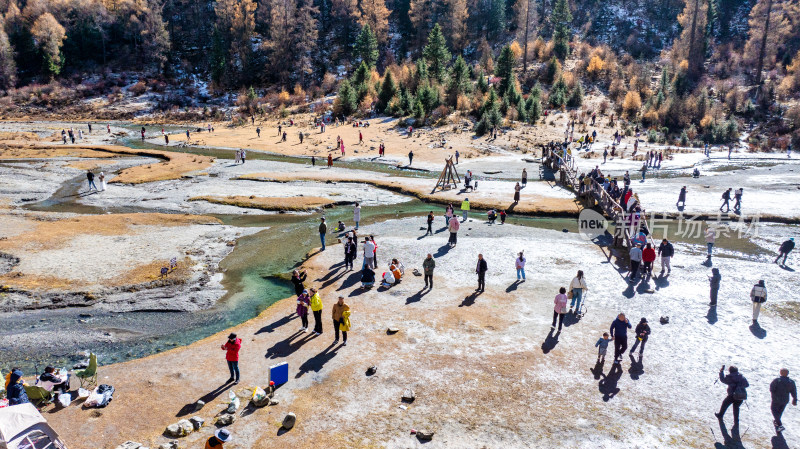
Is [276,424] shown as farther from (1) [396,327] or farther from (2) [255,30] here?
(2) [255,30]

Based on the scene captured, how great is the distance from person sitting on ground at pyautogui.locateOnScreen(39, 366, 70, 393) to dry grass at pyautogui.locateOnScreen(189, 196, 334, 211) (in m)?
19.8

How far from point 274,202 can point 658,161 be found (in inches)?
1290

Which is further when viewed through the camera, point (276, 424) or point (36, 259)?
point (36, 259)

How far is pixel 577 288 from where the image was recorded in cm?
1650

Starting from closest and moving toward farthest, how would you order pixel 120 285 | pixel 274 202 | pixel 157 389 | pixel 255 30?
pixel 157 389, pixel 120 285, pixel 274 202, pixel 255 30

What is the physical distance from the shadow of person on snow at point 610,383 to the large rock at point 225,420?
8.63 meters

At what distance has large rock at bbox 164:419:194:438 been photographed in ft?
34.8

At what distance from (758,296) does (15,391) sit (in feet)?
65.7

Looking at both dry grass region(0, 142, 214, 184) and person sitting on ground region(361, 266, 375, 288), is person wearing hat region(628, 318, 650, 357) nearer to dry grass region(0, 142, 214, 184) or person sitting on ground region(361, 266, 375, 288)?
person sitting on ground region(361, 266, 375, 288)

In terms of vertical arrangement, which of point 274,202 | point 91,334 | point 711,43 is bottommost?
point 91,334

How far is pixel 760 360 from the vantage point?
13.7 m

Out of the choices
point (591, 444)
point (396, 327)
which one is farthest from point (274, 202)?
point (591, 444)

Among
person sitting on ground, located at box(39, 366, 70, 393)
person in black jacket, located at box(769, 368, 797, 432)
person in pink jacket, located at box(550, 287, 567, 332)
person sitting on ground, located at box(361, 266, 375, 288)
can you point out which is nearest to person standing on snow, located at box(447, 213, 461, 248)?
person sitting on ground, located at box(361, 266, 375, 288)

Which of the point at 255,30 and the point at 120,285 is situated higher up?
the point at 255,30
